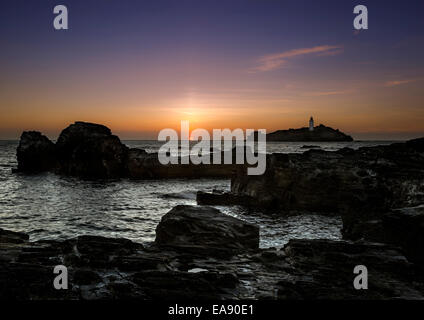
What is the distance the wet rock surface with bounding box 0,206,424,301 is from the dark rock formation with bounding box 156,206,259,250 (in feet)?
1.31

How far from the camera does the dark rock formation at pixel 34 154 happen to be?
56.0m

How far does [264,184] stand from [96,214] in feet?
40.1

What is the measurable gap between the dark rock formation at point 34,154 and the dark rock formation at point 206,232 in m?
52.0

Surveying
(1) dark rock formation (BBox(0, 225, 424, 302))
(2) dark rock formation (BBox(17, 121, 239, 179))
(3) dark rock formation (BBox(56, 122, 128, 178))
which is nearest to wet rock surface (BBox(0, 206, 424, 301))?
(1) dark rock formation (BBox(0, 225, 424, 302))

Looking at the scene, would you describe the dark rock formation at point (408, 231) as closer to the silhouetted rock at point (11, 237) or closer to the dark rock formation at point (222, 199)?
the silhouetted rock at point (11, 237)

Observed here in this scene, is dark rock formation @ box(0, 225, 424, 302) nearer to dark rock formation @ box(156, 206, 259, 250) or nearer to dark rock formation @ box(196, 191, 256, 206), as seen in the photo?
dark rock formation @ box(156, 206, 259, 250)

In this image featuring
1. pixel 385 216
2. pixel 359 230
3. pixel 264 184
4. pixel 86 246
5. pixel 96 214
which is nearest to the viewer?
pixel 86 246

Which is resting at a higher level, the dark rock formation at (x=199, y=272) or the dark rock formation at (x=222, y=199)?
the dark rock formation at (x=199, y=272)

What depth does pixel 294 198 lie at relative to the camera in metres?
23.5

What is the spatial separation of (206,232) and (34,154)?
55.4 meters

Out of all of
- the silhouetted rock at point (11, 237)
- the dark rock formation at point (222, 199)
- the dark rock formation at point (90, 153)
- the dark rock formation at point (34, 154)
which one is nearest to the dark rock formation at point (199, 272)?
the silhouetted rock at point (11, 237)

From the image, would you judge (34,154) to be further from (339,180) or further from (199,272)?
(199,272)
